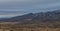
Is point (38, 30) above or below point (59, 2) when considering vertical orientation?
below

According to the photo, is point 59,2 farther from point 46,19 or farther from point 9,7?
point 9,7

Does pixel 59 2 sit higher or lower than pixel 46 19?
higher

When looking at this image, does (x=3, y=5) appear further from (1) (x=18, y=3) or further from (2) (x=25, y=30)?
(2) (x=25, y=30)

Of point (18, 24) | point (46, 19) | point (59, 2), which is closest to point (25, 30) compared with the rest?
point (18, 24)

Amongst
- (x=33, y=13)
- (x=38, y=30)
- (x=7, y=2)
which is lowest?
(x=38, y=30)

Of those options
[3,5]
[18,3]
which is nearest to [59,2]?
[18,3]
